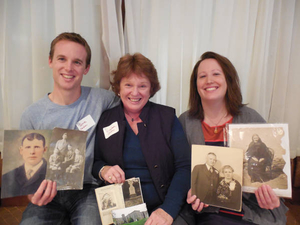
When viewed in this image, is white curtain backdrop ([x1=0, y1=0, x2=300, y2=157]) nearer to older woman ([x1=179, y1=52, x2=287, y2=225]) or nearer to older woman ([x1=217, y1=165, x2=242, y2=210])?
older woman ([x1=179, y1=52, x2=287, y2=225])

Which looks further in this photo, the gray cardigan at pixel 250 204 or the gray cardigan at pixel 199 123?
the gray cardigan at pixel 199 123

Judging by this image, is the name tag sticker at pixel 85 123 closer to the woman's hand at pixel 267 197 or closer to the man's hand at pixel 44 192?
the man's hand at pixel 44 192

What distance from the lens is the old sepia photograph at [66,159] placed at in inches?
46.2

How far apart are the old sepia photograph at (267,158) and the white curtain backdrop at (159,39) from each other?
88 centimetres

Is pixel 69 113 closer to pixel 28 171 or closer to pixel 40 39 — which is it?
pixel 28 171

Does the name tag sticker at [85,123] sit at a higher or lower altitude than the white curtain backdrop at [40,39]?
lower

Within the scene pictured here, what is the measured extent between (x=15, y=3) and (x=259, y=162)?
7.71ft

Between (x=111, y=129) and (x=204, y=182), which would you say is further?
(x=111, y=129)

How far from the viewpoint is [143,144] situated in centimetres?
136

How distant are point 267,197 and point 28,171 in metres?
1.40

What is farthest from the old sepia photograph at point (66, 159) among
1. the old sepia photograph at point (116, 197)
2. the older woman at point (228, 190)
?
the older woman at point (228, 190)

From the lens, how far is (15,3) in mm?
1761

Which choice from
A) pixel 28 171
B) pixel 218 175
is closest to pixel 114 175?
pixel 28 171

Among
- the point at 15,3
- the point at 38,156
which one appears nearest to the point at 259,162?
the point at 38,156
